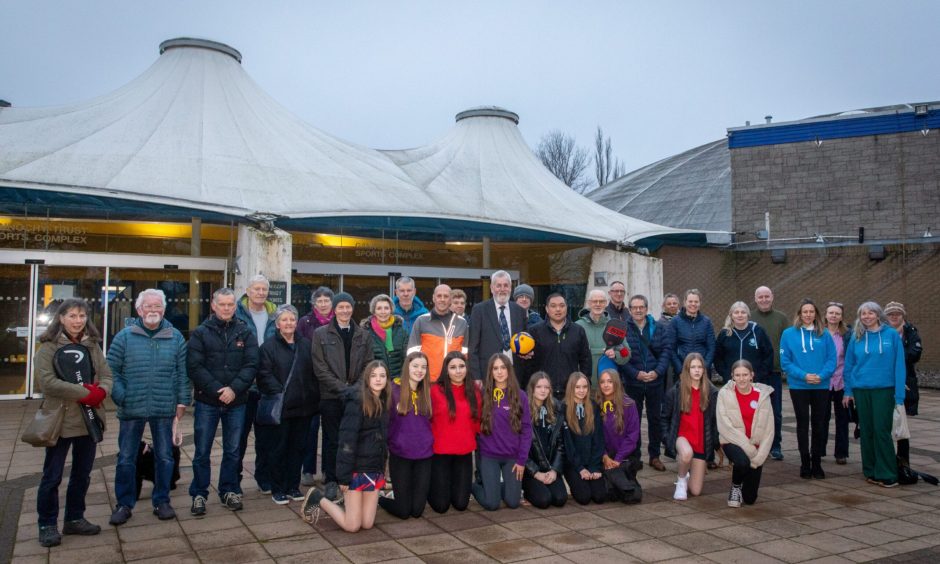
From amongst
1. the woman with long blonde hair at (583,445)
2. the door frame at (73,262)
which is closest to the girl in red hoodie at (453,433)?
the woman with long blonde hair at (583,445)

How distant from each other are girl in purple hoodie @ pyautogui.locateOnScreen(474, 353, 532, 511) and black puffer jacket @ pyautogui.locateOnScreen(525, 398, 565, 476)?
0.15 m

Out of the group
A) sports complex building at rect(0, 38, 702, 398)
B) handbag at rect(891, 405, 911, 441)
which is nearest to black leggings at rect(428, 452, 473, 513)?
handbag at rect(891, 405, 911, 441)

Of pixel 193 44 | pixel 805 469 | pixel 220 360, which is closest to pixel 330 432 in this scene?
pixel 220 360

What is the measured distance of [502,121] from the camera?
16.4 metres

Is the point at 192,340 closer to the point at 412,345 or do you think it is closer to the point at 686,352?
the point at 412,345

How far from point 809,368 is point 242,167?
8.66m

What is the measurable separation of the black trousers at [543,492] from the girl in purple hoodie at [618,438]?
1.33ft

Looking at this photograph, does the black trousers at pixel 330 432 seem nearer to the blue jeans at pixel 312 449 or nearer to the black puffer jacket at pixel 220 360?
the blue jeans at pixel 312 449

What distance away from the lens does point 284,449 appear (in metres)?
5.38

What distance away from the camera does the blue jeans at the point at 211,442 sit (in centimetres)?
498

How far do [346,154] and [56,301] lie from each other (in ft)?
18.1

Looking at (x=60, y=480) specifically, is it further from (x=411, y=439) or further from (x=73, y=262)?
(x=73, y=262)

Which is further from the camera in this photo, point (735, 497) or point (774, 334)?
point (774, 334)

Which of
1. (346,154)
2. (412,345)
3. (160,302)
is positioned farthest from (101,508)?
(346,154)
